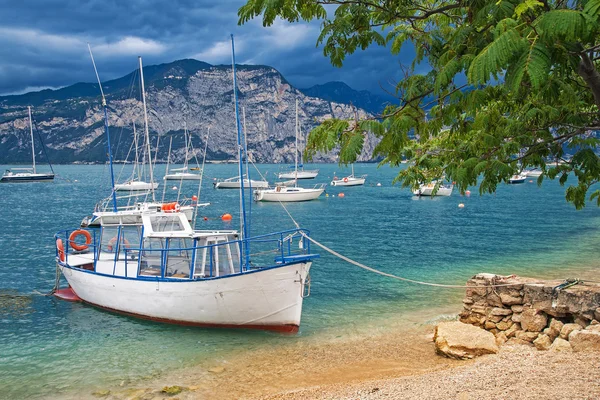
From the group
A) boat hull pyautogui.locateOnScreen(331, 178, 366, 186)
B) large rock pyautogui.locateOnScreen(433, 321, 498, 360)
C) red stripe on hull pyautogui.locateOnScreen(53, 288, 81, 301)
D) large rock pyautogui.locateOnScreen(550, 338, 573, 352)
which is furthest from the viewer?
boat hull pyautogui.locateOnScreen(331, 178, 366, 186)

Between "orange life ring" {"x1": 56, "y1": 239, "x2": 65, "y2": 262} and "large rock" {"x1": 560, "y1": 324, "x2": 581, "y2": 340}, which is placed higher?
"orange life ring" {"x1": 56, "y1": 239, "x2": 65, "y2": 262}

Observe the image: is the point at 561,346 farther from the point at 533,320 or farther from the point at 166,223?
the point at 166,223

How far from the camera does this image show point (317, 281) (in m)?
24.9

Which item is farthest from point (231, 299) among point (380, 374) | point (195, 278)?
point (380, 374)

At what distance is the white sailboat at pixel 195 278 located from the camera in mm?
16344

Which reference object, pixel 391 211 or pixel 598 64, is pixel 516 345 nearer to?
pixel 598 64

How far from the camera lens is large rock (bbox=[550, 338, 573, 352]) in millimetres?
11680

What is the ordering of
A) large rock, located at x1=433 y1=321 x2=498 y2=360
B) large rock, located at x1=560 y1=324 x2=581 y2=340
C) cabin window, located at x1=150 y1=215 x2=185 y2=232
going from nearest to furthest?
large rock, located at x1=560 y1=324 x2=581 y2=340 → large rock, located at x1=433 y1=321 x2=498 y2=360 → cabin window, located at x1=150 y1=215 x2=185 y2=232

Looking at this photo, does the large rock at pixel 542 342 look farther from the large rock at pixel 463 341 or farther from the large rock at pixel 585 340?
the large rock at pixel 463 341

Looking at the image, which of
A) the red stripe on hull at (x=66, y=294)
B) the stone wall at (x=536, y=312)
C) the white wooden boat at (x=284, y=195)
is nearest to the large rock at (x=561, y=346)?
the stone wall at (x=536, y=312)

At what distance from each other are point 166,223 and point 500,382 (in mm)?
13395

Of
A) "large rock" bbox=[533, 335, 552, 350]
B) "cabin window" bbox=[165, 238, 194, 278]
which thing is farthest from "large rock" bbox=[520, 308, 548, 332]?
"cabin window" bbox=[165, 238, 194, 278]

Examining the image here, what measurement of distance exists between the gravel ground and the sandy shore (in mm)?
17

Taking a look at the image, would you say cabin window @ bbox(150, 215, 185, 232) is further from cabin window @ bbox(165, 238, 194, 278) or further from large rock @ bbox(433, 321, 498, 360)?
large rock @ bbox(433, 321, 498, 360)
